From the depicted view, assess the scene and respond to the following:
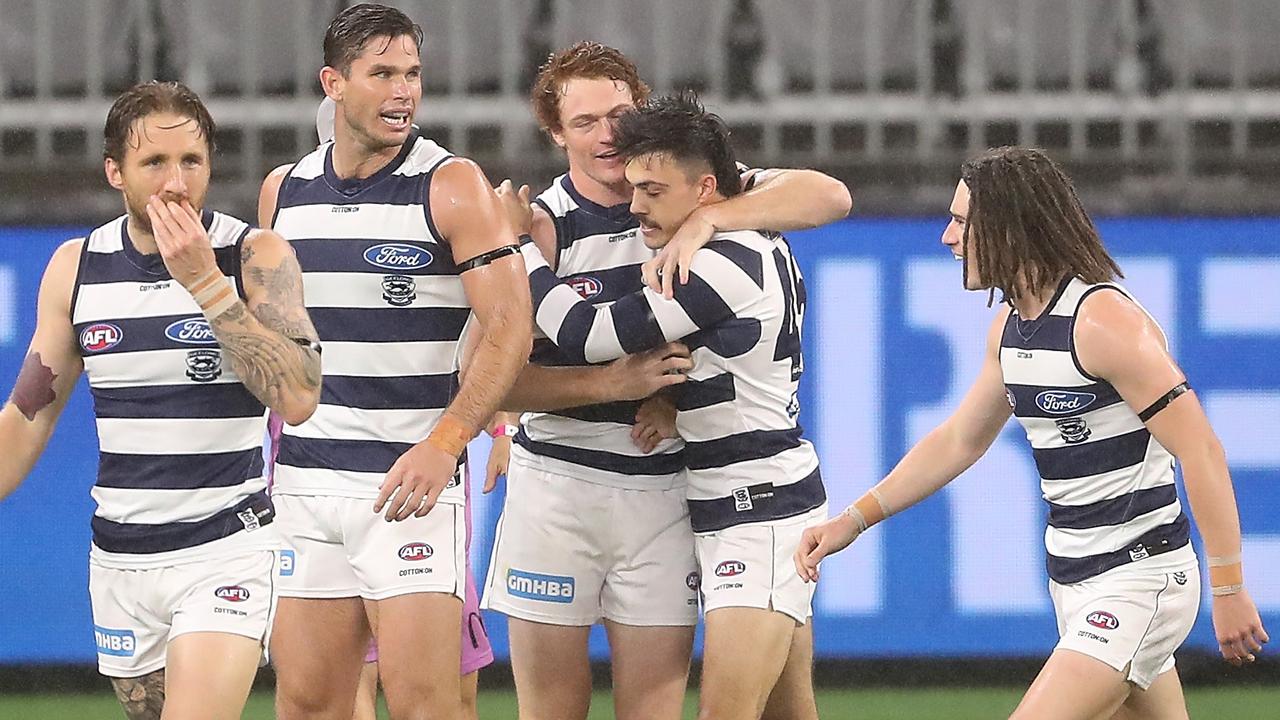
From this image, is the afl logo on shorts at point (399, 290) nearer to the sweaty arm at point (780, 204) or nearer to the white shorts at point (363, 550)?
the white shorts at point (363, 550)

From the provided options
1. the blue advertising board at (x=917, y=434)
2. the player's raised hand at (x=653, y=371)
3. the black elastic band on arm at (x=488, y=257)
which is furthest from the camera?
the blue advertising board at (x=917, y=434)

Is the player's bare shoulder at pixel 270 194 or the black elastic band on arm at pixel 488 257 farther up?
the player's bare shoulder at pixel 270 194

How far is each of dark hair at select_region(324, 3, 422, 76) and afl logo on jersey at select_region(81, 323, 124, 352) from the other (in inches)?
33.7

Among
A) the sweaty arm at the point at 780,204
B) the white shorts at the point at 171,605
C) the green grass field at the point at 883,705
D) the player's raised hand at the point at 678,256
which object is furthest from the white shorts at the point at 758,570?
the green grass field at the point at 883,705

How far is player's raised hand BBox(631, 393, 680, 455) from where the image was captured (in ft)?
15.1

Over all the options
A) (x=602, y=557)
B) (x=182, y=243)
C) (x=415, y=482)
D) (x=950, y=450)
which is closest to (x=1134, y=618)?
(x=950, y=450)

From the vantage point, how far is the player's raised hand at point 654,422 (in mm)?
4617

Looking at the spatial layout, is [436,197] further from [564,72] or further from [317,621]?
[317,621]

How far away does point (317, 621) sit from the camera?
451 cm

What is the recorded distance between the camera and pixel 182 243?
3.89 m

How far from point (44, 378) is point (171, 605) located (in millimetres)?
590

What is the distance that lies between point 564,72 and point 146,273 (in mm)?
1198

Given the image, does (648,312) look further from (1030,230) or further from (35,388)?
(35,388)

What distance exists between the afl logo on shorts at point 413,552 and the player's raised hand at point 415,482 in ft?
0.40
